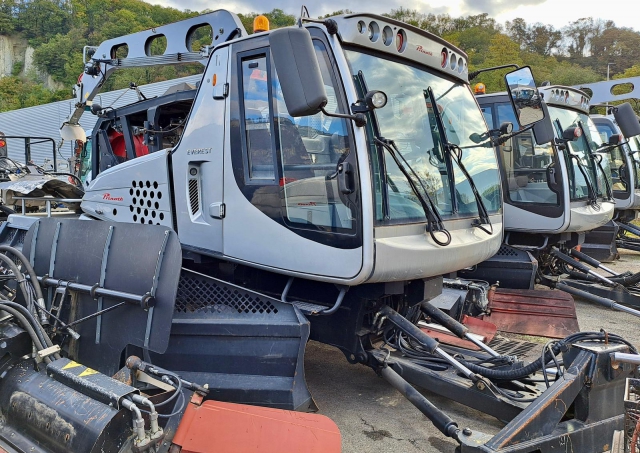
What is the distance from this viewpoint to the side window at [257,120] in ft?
10.6

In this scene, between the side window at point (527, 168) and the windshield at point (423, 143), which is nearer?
the windshield at point (423, 143)

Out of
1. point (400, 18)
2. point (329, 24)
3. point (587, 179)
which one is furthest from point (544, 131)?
point (400, 18)

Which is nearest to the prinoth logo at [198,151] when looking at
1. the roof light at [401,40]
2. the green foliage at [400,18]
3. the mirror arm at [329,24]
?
the mirror arm at [329,24]

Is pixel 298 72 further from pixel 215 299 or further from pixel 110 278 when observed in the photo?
pixel 110 278

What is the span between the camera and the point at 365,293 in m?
3.25

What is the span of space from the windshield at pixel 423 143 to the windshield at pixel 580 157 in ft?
9.76

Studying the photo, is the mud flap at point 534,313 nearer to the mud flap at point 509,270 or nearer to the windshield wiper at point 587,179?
the mud flap at point 509,270

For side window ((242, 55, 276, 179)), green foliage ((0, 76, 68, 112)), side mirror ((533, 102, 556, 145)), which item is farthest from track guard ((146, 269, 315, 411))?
green foliage ((0, 76, 68, 112))

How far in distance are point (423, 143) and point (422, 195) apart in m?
0.40

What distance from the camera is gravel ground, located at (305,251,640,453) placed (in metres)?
3.24

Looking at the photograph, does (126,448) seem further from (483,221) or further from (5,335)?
(483,221)

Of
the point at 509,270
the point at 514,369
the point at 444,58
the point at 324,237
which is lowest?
the point at 509,270

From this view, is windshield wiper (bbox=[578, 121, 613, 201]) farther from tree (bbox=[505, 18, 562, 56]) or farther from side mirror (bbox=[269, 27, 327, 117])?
tree (bbox=[505, 18, 562, 56])

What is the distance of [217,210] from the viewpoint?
346cm
